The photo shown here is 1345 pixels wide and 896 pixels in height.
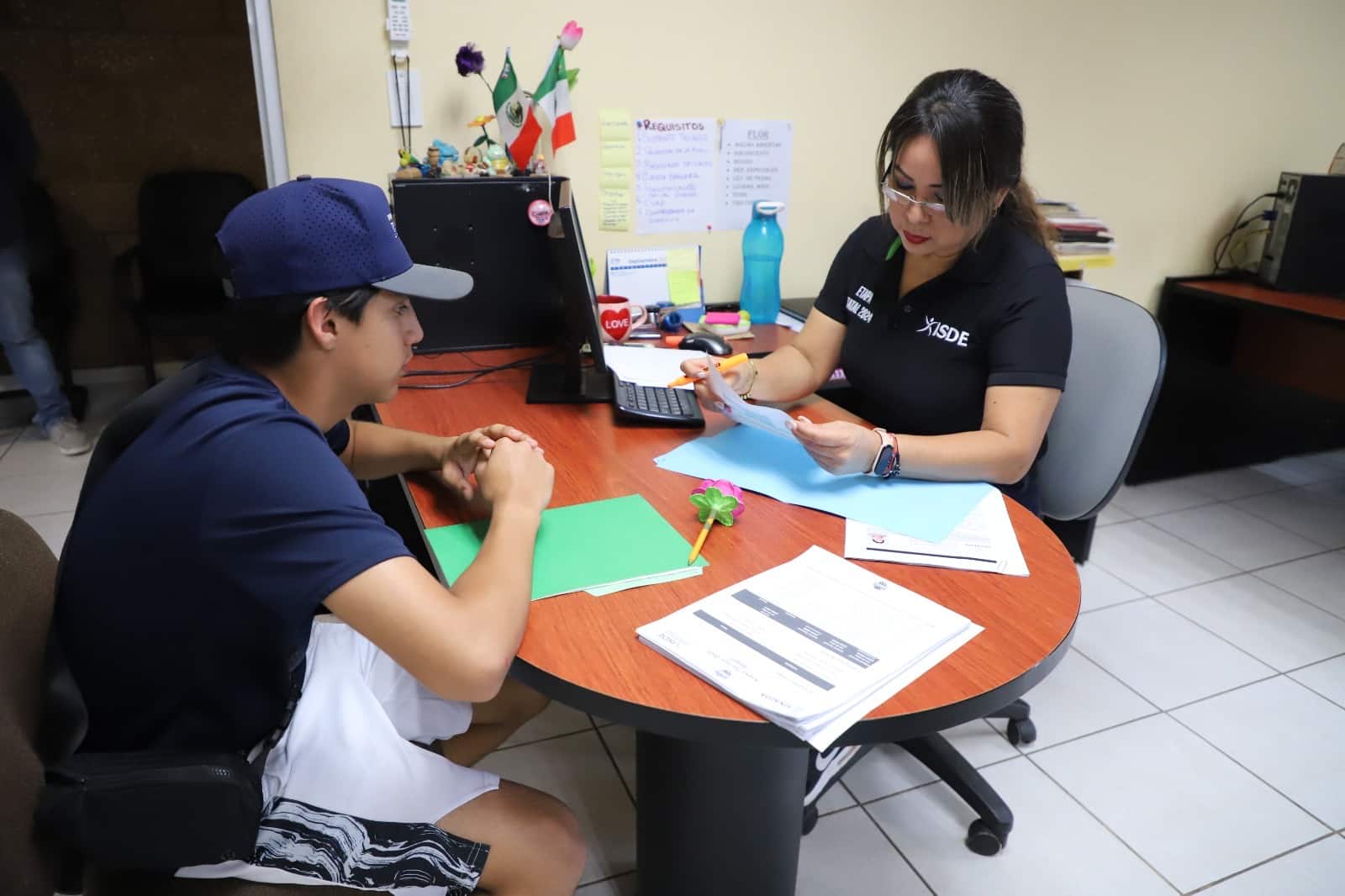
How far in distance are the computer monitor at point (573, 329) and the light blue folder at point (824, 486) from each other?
30 cm

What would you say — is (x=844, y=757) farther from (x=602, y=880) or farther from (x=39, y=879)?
(x=39, y=879)

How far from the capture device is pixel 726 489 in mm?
1224

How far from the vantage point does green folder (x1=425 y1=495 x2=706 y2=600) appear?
1.04m

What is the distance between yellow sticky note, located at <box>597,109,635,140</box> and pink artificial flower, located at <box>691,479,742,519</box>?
4.27ft

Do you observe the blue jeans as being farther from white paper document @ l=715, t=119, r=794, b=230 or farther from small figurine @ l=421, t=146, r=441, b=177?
white paper document @ l=715, t=119, r=794, b=230

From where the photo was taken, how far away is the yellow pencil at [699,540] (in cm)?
108

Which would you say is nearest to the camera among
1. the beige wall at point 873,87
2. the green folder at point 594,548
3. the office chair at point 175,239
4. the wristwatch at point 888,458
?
→ the green folder at point 594,548

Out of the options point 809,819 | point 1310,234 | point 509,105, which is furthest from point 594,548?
point 1310,234

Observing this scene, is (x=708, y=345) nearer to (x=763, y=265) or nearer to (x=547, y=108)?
(x=763, y=265)

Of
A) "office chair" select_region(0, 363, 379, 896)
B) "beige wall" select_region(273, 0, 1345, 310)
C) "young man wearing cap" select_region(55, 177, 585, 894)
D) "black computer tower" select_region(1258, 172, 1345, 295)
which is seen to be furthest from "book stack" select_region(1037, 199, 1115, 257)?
"office chair" select_region(0, 363, 379, 896)

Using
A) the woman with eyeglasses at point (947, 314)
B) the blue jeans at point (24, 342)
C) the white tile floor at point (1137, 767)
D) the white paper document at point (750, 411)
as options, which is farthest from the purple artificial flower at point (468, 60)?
the blue jeans at point (24, 342)

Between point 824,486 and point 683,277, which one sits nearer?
point 824,486

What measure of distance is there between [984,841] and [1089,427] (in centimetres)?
85

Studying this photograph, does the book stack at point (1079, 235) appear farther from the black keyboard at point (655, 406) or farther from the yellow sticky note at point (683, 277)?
the black keyboard at point (655, 406)
